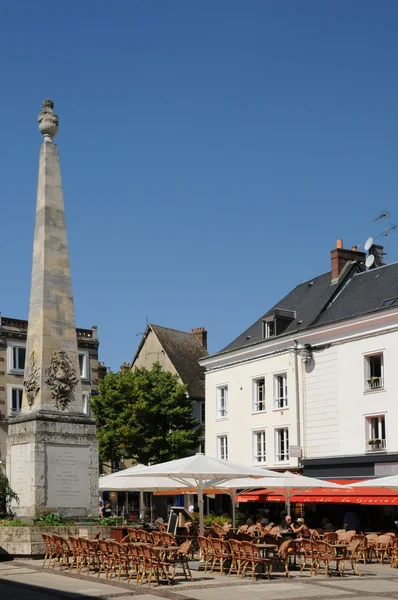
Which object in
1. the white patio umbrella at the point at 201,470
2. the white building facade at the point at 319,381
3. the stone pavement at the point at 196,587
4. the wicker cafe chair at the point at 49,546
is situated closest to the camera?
the stone pavement at the point at 196,587

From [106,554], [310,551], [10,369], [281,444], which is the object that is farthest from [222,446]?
[106,554]

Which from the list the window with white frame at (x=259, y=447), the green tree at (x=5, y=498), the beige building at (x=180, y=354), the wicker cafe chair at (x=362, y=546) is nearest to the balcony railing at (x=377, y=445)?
the window with white frame at (x=259, y=447)

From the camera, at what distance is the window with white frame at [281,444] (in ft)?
126

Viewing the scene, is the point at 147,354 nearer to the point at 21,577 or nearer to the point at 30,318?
the point at 30,318

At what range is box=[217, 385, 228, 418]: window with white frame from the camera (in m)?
42.5

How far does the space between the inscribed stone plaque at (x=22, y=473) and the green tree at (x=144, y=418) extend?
21.5 m

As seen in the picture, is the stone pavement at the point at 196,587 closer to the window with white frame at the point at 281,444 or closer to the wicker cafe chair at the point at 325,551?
the wicker cafe chair at the point at 325,551

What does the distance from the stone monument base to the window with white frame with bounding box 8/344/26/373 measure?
27127 millimetres

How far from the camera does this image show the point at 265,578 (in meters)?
19.2

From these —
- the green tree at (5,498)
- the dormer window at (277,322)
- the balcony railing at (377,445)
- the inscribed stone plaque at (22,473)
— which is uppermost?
the dormer window at (277,322)

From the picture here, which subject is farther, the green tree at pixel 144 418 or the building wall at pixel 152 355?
the building wall at pixel 152 355

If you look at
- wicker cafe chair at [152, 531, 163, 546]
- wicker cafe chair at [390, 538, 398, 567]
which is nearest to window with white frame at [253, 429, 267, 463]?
wicker cafe chair at [390, 538, 398, 567]

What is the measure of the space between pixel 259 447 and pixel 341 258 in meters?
9.15

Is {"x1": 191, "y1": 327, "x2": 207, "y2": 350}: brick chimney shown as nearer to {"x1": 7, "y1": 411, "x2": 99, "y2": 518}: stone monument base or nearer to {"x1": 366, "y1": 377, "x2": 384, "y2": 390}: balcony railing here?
{"x1": 366, "y1": 377, "x2": 384, "y2": 390}: balcony railing
